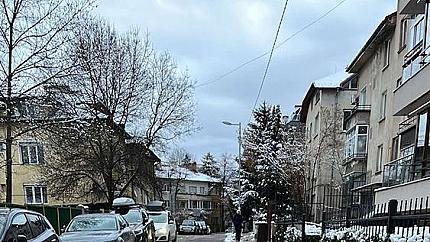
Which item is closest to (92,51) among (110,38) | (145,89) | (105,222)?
(110,38)

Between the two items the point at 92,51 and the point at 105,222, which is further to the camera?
the point at 92,51

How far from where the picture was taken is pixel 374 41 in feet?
93.2

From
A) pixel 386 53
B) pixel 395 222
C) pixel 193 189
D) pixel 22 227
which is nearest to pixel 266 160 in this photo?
pixel 386 53

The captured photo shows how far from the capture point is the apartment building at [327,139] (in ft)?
125

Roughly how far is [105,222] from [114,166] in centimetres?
1653

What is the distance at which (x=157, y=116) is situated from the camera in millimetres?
32656

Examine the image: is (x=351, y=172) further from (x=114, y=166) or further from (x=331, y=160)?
(x=114, y=166)

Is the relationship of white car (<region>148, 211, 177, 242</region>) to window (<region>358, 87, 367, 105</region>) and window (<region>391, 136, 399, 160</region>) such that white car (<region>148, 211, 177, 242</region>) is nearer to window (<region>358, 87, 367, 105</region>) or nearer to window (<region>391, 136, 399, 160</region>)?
window (<region>391, 136, 399, 160</region>)

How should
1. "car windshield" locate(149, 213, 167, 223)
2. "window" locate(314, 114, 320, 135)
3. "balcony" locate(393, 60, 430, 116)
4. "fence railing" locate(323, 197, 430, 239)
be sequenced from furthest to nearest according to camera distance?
"window" locate(314, 114, 320, 135) < "car windshield" locate(149, 213, 167, 223) < "balcony" locate(393, 60, 430, 116) < "fence railing" locate(323, 197, 430, 239)

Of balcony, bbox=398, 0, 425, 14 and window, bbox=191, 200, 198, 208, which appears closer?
balcony, bbox=398, 0, 425, 14

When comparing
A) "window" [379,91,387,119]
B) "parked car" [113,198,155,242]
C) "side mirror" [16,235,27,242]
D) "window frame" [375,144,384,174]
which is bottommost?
"side mirror" [16,235,27,242]

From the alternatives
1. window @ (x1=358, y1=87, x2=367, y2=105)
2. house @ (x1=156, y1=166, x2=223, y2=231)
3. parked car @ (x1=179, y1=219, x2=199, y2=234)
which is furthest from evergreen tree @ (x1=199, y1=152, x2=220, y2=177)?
window @ (x1=358, y1=87, x2=367, y2=105)

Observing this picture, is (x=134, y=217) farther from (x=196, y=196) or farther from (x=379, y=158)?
(x=196, y=196)

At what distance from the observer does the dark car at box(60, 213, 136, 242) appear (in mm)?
13008
